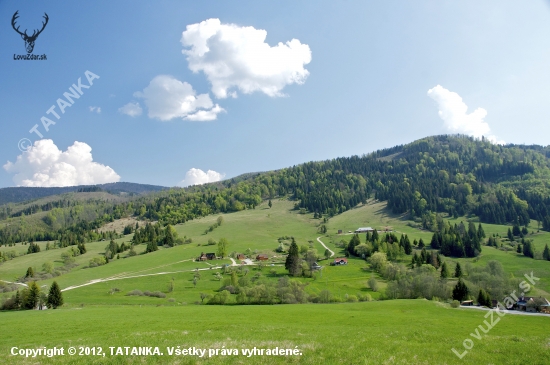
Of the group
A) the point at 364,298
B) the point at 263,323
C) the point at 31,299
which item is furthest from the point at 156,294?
the point at 263,323

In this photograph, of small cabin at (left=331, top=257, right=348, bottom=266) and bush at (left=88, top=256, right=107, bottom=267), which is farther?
bush at (left=88, top=256, right=107, bottom=267)

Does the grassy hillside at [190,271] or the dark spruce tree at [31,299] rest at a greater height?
the dark spruce tree at [31,299]

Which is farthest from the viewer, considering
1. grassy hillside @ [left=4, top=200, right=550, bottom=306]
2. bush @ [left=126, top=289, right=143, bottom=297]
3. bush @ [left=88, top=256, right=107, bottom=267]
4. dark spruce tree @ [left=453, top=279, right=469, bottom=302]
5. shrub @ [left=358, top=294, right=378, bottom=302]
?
bush @ [left=88, top=256, right=107, bottom=267]

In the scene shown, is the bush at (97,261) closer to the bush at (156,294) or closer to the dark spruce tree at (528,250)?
the bush at (156,294)

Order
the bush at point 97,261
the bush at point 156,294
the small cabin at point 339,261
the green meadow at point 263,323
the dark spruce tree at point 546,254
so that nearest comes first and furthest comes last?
1. the green meadow at point 263,323
2. the bush at point 156,294
3. the dark spruce tree at point 546,254
4. the small cabin at point 339,261
5. the bush at point 97,261

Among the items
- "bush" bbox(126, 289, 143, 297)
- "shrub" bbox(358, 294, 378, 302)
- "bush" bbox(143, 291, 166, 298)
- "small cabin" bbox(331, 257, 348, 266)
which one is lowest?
"shrub" bbox(358, 294, 378, 302)

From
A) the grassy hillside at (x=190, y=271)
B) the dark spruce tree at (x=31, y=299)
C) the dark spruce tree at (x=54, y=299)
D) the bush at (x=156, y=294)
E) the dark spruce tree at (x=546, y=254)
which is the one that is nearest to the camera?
the dark spruce tree at (x=54, y=299)

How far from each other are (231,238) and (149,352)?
511 ft

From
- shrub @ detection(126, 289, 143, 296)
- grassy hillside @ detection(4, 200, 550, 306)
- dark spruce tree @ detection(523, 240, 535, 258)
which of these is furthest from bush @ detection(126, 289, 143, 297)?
dark spruce tree @ detection(523, 240, 535, 258)

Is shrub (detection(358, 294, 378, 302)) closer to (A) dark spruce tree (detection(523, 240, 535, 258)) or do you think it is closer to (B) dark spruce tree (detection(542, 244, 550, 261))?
(B) dark spruce tree (detection(542, 244, 550, 261))

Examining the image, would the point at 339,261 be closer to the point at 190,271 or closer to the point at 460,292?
the point at 460,292

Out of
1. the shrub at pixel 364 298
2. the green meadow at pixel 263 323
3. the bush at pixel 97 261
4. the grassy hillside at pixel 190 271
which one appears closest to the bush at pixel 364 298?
the shrub at pixel 364 298

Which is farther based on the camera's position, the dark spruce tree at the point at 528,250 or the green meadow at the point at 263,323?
the dark spruce tree at the point at 528,250

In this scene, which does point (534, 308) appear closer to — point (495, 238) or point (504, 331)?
point (504, 331)
